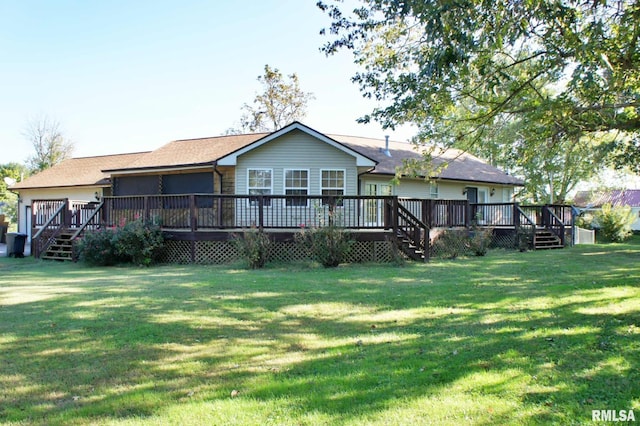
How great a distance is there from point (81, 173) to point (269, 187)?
1292 cm

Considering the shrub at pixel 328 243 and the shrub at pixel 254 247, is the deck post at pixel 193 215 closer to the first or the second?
the shrub at pixel 254 247

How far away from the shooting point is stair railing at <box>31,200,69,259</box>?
56.6 ft

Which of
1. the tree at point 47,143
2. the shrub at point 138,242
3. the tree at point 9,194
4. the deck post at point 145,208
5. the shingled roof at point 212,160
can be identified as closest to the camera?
the shrub at point 138,242

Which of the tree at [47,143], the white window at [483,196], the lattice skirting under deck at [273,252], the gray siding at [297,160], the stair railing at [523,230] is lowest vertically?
the lattice skirting under deck at [273,252]

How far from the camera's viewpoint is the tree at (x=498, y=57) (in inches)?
278

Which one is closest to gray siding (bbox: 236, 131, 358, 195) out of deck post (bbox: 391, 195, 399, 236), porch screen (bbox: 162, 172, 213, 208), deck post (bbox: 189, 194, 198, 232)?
porch screen (bbox: 162, 172, 213, 208)

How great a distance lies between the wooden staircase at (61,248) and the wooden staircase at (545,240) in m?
17.6

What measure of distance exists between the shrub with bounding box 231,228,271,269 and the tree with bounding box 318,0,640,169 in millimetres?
4227

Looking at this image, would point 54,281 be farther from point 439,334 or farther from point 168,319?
point 439,334

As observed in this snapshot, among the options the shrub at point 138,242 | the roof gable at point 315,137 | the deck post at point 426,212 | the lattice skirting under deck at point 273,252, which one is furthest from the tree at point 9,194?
the deck post at point 426,212

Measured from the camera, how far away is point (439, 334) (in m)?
5.65

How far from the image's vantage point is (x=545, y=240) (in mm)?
20234

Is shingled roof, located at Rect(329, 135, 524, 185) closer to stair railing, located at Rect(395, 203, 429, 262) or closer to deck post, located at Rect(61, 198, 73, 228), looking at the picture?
stair railing, located at Rect(395, 203, 429, 262)

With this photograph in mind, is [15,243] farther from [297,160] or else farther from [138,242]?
[297,160]
